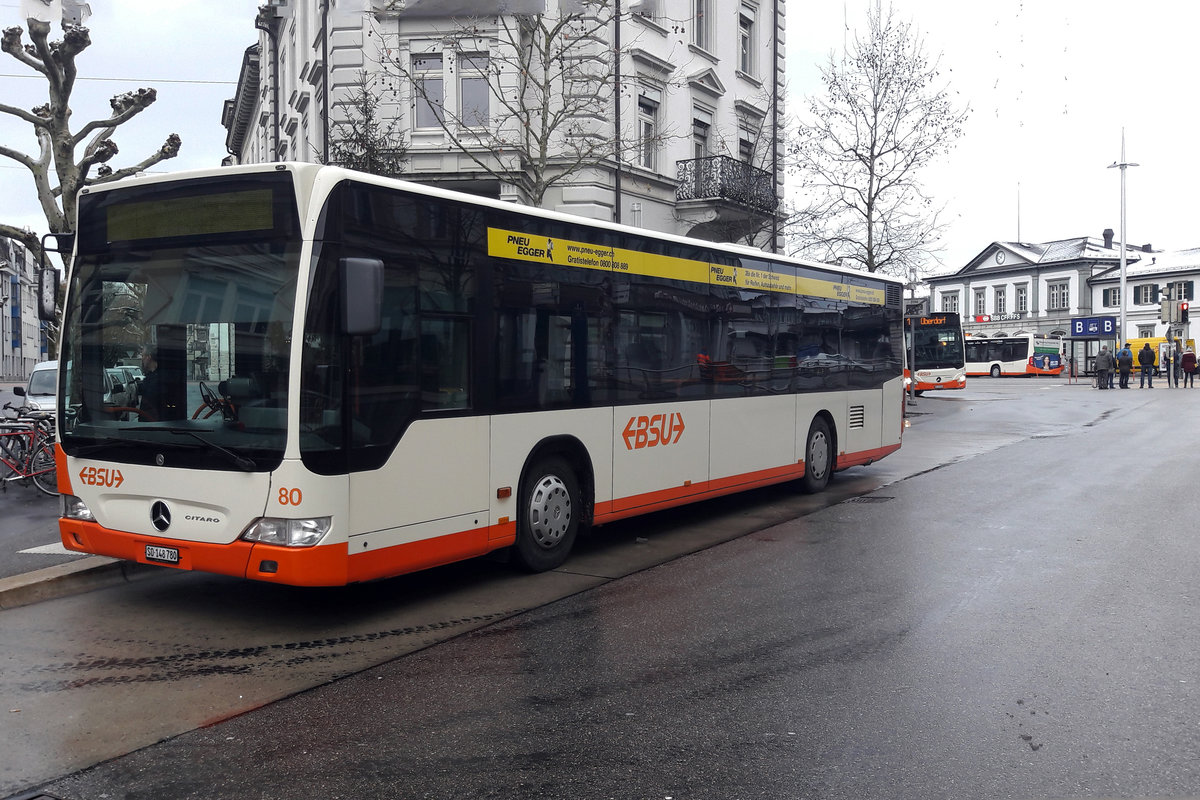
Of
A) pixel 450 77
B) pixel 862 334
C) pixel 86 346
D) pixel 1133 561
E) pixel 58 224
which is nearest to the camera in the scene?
pixel 86 346

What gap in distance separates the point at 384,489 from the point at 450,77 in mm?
17325

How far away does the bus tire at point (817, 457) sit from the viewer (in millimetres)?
12336

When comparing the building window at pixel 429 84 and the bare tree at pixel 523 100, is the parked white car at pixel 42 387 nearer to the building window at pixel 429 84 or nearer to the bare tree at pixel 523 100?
the bare tree at pixel 523 100

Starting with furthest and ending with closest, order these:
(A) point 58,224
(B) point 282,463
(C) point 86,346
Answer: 1. (A) point 58,224
2. (C) point 86,346
3. (B) point 282,463

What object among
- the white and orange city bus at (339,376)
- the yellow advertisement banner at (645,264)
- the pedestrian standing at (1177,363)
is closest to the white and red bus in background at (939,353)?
the pedestrian standing at (1177,363)

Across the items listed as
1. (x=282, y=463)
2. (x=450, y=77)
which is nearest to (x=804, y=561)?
(x=282, y=463)

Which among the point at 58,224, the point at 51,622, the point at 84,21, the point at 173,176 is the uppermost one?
the point at 84,21

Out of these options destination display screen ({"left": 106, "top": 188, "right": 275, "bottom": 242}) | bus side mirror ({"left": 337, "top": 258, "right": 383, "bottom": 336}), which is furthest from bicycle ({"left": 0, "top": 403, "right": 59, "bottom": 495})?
bus side mirror ({"left": 337, "top": 258, "right": 383, "bottom": 336})

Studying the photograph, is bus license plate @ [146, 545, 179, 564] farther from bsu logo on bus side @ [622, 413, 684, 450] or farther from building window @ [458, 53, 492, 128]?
building window @ [458, 53, 492, 128]

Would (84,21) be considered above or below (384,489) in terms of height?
above

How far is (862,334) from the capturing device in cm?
1338

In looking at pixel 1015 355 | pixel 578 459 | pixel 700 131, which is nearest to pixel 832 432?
pixel 578 459

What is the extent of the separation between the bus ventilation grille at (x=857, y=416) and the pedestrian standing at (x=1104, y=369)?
3425 centimetres

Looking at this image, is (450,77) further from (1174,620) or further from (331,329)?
(1174,620)
